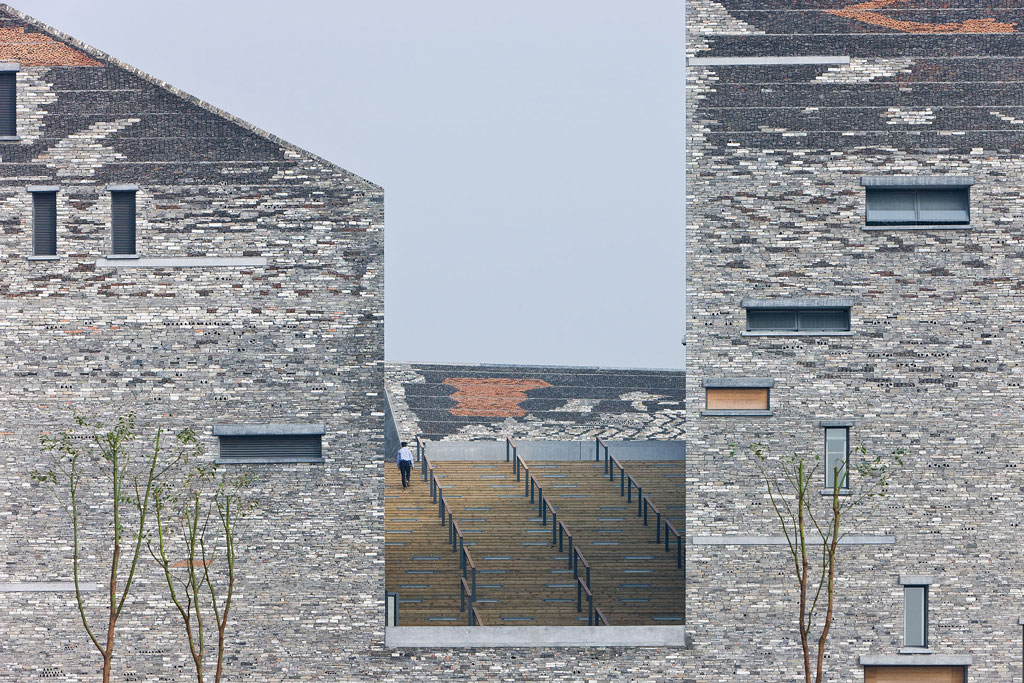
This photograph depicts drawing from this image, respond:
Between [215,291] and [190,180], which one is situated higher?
[190,180]

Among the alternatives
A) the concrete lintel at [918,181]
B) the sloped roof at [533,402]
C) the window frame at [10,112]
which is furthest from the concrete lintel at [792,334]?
the sloped roof at [533,402]

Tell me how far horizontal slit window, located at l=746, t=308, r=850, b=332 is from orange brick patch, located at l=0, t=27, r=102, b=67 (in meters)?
12.3

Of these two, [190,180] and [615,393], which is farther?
[615,393]

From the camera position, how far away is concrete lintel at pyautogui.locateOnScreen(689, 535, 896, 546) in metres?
25.5

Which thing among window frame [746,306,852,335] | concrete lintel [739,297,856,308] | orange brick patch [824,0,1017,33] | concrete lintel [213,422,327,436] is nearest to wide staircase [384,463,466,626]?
concrete lintel [213,422,327,436]

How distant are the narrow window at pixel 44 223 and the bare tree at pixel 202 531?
4065 mm

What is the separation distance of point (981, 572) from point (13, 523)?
1661cm

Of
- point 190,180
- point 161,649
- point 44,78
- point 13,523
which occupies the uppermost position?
point 44,78

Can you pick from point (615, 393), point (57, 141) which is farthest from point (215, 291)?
point (615, 393)

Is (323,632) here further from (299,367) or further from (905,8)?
(905,8)

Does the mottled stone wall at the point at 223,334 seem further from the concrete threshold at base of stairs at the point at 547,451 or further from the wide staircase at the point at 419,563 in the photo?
the concrete threshold at base of stairs at the point at 547,451

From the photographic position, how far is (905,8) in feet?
85.6

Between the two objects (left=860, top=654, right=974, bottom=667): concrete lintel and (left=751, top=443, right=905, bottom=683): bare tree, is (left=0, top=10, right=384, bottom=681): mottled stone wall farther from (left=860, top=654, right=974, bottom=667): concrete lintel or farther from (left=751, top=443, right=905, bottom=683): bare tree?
Result: (left=860, top=654, right=974, bottom=667): concrete lintel

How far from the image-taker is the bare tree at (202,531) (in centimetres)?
2570
